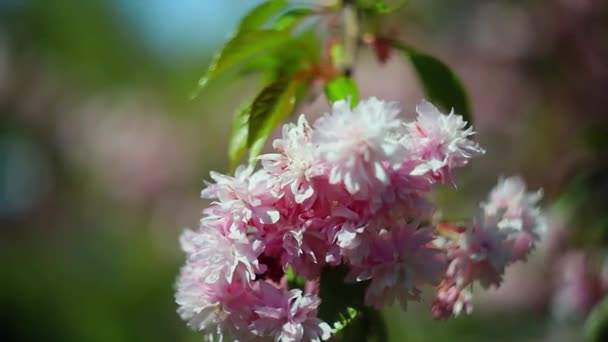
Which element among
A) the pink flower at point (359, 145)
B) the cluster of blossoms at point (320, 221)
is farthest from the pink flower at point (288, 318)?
the pink flower at point (359, 145)

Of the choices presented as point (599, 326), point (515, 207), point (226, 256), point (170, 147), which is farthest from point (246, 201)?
point (170, 147)

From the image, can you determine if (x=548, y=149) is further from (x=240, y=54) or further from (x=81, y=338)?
(x=81, y=338)

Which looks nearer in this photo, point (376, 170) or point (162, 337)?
point (376, 170)

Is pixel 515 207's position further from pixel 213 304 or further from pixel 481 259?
pixel 213 304

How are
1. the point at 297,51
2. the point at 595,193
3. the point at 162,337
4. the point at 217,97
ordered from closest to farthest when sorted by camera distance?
the point at 297,51, the point at 595,193, the point at 162,337, the point at 217,97

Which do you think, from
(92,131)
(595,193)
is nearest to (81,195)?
(92,131)

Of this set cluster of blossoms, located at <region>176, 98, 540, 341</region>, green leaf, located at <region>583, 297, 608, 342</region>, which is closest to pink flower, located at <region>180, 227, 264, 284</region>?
cluster of blossoms, located at <region>176, 98, 540, 341</region>
